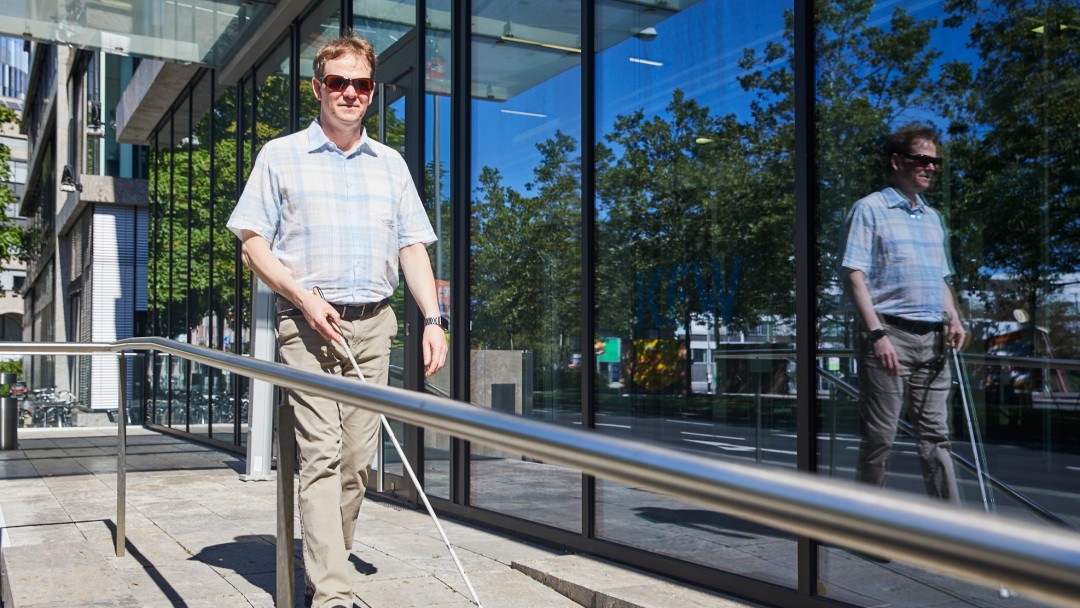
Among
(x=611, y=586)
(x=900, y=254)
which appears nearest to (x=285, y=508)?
(x=611, y=586)

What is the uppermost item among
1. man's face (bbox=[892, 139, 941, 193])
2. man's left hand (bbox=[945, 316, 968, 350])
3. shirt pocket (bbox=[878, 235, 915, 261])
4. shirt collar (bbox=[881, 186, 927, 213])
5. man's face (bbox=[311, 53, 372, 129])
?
man's face (bbox=[311, 53, 372, 129])

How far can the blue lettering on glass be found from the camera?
414 centimetres

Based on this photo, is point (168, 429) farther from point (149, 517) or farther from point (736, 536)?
point (736, 536)

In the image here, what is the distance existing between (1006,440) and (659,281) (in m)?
1.68

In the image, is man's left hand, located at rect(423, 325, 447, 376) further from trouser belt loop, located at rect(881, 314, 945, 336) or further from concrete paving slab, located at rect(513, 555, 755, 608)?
trouser belt loop, located at rect(881, 314, 945, 336)

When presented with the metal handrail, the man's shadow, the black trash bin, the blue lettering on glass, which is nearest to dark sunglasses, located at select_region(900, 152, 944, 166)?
the blue lettering on glass

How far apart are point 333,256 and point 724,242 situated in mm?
1514

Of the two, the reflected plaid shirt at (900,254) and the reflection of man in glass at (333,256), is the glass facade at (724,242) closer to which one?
the reflected plaid shirt at (900,254)

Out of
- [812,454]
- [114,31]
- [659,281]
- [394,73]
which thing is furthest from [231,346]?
[812,454]

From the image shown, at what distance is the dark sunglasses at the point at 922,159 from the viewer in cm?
333

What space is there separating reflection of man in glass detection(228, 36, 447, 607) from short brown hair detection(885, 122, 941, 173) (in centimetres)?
160

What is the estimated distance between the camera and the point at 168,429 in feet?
45.8

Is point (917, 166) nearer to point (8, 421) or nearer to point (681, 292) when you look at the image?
point (681, 292)

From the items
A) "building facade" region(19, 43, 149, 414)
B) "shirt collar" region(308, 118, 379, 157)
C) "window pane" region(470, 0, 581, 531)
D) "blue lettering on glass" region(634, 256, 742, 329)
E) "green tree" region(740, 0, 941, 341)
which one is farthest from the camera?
"building facade" region(19, 43, 149, 414)
